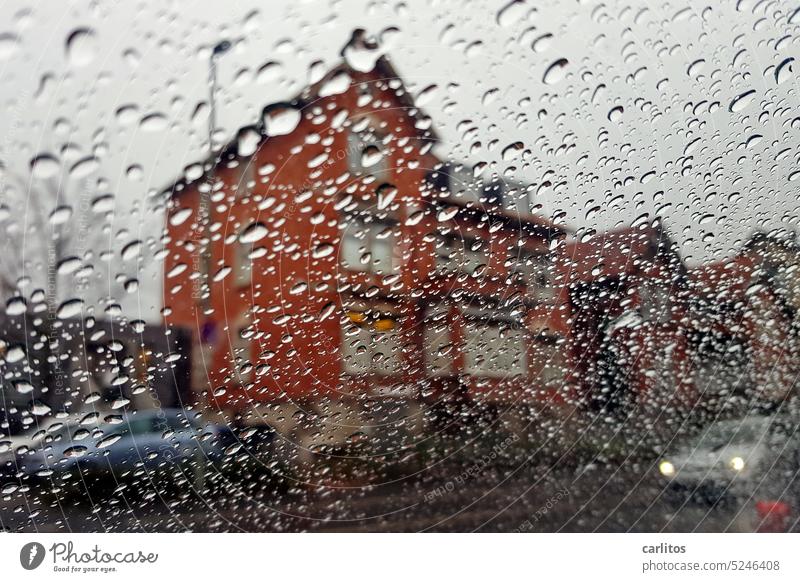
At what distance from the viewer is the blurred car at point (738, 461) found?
2.73 feet

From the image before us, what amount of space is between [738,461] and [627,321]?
29 cm

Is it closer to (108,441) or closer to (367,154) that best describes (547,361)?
(367,154)

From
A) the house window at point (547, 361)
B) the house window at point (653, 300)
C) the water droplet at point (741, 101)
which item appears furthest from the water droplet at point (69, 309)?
the water droplet at point (741, 101)

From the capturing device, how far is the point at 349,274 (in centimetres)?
71

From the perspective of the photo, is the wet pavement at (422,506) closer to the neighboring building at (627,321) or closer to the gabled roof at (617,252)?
the neighboring building at (627,321)

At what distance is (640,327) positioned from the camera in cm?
80

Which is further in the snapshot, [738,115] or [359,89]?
[738,115]

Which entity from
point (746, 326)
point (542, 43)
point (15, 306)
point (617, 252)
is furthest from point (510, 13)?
point (15, 306)

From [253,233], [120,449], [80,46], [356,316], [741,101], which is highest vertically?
[80,46]

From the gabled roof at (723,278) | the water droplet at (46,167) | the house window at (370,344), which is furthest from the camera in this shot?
the gabled roof at (723,278)

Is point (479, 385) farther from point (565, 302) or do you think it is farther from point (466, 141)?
point (466, 141)

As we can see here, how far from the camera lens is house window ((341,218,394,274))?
711 mm

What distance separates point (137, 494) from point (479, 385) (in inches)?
17.3
